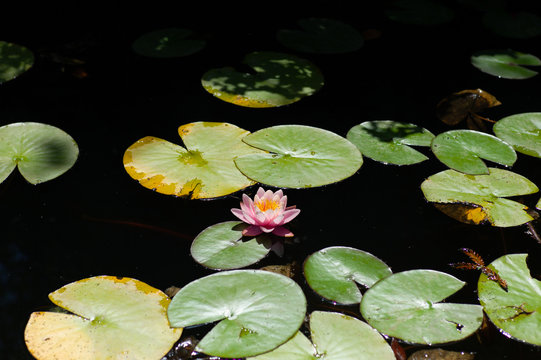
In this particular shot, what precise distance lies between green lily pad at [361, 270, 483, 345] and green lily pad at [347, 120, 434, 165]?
0.75 m

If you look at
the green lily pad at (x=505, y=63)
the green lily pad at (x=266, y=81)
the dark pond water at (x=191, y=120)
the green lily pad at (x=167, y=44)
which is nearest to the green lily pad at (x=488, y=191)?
the dark pond water at (x=191, y=120)

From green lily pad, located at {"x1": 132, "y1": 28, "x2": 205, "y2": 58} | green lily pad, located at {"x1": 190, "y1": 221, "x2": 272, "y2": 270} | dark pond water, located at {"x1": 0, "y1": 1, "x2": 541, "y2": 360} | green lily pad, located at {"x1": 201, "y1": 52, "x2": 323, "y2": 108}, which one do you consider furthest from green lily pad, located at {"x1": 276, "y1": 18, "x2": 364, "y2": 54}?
green lily pad, located at {"x1": 190, "y1": 221, "x2": 272, "y2": 270}

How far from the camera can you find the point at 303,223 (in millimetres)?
2201

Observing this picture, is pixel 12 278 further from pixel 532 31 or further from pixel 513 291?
pixel 532 31

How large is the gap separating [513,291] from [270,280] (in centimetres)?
83

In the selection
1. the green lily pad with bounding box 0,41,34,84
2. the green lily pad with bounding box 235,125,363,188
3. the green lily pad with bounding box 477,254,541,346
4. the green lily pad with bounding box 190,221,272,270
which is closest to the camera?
the green lily pad with bounding box 477,254,541,346

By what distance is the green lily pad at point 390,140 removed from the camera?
252cm

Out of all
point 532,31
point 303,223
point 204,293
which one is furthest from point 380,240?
point 532,31

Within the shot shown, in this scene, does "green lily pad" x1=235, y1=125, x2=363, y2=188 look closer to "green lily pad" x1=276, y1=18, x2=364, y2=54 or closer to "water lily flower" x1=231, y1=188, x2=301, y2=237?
"water lily flower" x1=231, y1=188, x2=301, y2=237

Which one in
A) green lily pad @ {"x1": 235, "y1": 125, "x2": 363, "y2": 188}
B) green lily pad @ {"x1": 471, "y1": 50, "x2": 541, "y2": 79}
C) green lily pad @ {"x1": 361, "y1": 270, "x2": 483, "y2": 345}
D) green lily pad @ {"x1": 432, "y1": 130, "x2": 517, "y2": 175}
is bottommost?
green lily pad @ {"x1": 361, "y1": 270, "x2": 483, "y2": 345}

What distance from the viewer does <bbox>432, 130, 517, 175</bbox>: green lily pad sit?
8.02 ft

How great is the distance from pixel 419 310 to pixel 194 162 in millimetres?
1142

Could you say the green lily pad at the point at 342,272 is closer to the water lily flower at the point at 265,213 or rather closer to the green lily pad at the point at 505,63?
the water lily flower at the point at 265,213

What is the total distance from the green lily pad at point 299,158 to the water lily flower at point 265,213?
0.57 ft
